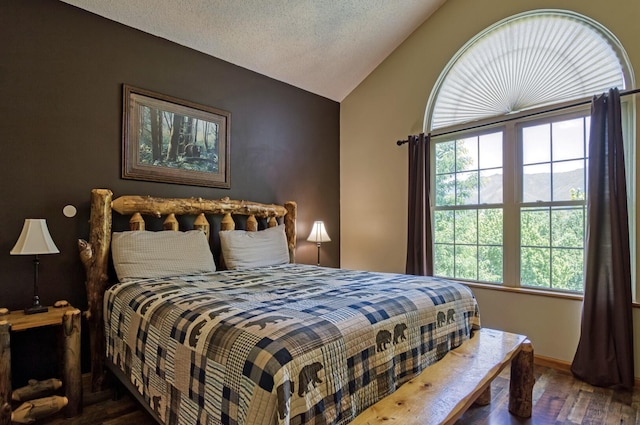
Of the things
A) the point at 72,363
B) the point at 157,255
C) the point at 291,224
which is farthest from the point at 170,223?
the point at 291,224

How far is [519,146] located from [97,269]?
3459 millimetres

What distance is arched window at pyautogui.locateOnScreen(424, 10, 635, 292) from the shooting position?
268 centimetres

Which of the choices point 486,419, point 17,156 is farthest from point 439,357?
point 17,156

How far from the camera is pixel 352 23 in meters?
3.30

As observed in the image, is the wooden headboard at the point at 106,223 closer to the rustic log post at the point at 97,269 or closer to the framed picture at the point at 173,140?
the rustic log post at the point at 97,269

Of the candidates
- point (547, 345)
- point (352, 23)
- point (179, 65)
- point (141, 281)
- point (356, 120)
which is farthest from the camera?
point (356, 120)

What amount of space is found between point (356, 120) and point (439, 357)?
10.3ft

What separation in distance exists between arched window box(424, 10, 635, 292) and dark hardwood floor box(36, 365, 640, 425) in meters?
0.78

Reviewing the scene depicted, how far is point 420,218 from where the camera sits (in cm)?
342

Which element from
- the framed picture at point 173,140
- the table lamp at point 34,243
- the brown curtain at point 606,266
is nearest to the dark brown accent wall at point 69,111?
the framed picture at point 173,140

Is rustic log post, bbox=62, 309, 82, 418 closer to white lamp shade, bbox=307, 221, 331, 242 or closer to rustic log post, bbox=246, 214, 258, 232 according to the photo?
rustic log post, bbox=246, 214, 258, 232

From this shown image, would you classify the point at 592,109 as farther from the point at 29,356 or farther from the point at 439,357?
the point at 29,356

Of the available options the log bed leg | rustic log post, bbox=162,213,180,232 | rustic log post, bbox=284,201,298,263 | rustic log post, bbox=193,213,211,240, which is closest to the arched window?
the log bed leg

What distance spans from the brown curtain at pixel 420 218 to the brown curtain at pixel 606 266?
50.5 inches
